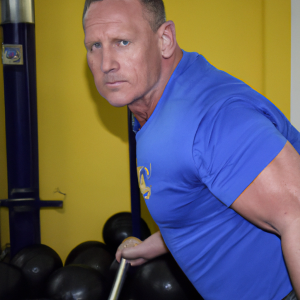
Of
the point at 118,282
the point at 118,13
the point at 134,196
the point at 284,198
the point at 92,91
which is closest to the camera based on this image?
the point at 284,198

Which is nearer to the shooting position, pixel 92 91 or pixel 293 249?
pixel 293 249

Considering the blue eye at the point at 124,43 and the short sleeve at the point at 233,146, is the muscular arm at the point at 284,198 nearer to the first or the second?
the short sleeve at the point at 233,146

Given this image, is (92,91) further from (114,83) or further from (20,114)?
(114,83)

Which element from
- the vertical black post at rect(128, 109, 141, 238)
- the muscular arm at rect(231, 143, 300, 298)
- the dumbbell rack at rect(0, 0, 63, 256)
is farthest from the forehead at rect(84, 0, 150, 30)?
the dumbbell rack at rect(0, 0, 63, 256)

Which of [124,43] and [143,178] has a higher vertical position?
[124,43]

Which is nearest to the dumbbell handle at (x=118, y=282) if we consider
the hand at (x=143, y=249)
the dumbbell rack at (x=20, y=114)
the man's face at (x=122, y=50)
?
the hand at (x=143, y=249)

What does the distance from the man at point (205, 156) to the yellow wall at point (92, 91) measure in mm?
1497

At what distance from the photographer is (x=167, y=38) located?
0.73 m

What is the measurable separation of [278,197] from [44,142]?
200 cm

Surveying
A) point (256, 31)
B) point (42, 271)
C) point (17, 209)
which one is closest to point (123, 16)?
point (42, 271)

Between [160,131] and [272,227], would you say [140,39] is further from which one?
[272,227]

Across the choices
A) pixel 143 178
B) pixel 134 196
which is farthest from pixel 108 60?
pixel 134 196

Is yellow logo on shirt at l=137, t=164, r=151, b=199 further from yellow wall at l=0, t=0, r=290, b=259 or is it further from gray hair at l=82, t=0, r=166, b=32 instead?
yellow wall at l=0, t=0, r=290, b=259

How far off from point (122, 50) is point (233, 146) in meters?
0.33
